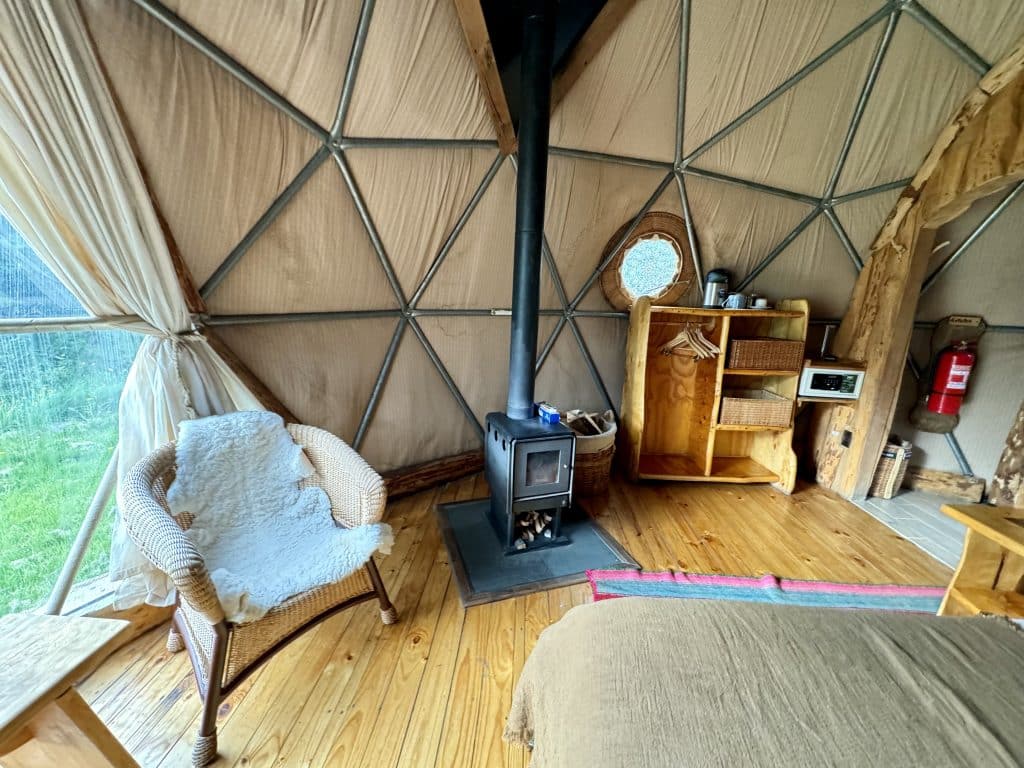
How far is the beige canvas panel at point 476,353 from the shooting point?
319 centimetres

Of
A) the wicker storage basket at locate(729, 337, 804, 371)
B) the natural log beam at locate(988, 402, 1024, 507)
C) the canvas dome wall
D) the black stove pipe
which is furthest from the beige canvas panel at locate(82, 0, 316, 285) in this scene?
the natural log beam at locate(988, 402, 1024, 507)

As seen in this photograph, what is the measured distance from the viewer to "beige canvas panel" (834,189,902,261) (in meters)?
3.16

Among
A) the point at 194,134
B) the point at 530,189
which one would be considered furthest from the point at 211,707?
the point at 530,189

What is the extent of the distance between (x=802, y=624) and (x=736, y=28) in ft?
9.70

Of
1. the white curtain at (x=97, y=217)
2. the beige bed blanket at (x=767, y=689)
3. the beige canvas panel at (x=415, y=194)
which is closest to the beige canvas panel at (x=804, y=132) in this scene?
the beige canvas panel at (x=415, y=194)

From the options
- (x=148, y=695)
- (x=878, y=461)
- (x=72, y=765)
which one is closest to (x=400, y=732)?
(x=72, y=765)

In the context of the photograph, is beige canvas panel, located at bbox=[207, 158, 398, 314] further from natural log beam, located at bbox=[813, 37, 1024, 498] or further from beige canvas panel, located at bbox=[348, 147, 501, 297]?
natural log beam, located at bbox=[813, 37, 1024, 498]

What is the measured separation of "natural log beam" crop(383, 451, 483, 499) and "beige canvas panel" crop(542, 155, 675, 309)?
1578 millimetres

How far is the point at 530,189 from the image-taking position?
94.1 inches

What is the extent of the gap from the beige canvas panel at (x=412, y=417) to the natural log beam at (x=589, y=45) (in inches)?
75.1

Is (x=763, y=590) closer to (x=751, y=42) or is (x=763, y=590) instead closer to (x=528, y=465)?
(x=528, y=465)

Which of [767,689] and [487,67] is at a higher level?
[487,67]

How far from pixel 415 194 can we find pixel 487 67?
32.5 inches

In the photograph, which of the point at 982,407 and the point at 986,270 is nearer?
the point at 986,270
